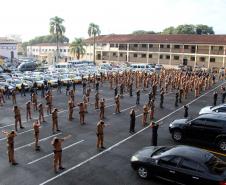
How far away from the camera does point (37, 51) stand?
4070 inches

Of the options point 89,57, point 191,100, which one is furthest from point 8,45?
point 191,100

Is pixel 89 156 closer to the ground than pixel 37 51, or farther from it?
closer to the ground

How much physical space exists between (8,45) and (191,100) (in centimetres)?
5610

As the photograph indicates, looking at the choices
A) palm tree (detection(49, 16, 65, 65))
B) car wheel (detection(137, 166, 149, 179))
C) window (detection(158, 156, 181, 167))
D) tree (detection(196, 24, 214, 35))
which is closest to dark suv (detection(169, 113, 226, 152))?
window (detection(158, 156, 181, 167))

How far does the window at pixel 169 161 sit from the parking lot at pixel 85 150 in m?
0.84

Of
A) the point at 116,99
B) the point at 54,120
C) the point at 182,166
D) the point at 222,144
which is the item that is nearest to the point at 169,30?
the point at 116,99

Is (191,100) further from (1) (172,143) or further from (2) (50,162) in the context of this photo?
(2) (50,162)

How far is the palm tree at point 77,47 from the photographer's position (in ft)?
237

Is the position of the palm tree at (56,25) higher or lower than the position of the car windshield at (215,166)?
higher

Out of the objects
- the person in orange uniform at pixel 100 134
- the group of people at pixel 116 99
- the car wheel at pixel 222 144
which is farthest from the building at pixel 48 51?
the car wheel at pixel 222 144

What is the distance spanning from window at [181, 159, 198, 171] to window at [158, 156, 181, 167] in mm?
218

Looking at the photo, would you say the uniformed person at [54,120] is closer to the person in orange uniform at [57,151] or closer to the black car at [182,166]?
the person in orange uniform at [57,151]

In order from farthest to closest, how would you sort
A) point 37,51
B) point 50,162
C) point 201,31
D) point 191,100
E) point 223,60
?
point 37,51
point 201,31
point 223,60
point 191,100
point 50,162

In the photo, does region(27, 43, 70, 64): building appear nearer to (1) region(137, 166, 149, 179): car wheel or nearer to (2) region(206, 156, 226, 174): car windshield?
(1) region(137, 166, 149, 179): car wheel
